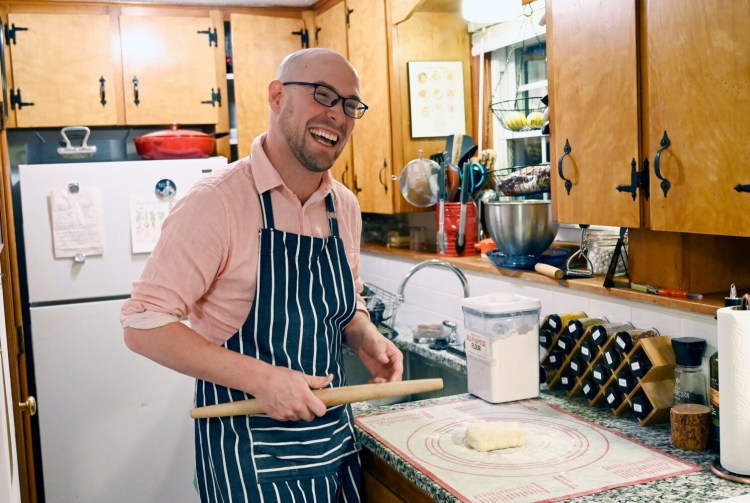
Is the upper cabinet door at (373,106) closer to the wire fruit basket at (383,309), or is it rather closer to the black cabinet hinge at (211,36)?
the wire fruit basket at (383,309)

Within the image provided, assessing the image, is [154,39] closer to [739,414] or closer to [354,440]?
[354,440]

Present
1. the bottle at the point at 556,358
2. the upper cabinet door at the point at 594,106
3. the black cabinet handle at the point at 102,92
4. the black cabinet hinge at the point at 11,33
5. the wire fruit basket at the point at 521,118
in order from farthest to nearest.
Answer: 1. the black cabinet handle at the point at 102,92
2. the black cabinet hinge at the point at 11,33
3. the wire fruit basket at the point at 521,118
4. the bottle at the point at 556,358
5. the upper cabinet door at the point at 594,106

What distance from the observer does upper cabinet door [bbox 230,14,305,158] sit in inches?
152

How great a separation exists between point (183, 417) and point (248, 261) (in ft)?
6.66

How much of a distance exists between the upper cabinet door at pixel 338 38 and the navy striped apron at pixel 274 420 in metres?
1.91

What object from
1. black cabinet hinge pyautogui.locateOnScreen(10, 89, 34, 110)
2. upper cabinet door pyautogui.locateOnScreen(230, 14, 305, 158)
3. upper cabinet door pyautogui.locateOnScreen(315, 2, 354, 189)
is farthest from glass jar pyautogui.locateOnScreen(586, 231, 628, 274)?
black cabinet hinge pyautogui.locateOnScreen(10, 89, 34, 110)

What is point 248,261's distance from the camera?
67.8 inches

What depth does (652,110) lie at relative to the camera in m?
1.72

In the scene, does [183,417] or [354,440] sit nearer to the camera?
[354,440]

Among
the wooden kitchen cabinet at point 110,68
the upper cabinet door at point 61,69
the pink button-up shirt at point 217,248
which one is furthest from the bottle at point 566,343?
the upper cabinet door at point 61,69

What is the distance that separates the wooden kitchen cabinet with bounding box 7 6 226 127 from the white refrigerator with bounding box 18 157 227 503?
469 mm

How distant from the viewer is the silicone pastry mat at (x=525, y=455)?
151 centimetres

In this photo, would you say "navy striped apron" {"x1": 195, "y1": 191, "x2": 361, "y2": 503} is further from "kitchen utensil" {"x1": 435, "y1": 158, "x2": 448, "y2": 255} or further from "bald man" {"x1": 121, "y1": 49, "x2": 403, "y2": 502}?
"kitchen utensil" {"x1": 435, "y1": 158, "x2": 448, "y2": 255}

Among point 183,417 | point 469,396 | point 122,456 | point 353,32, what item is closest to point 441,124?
point 353,32
